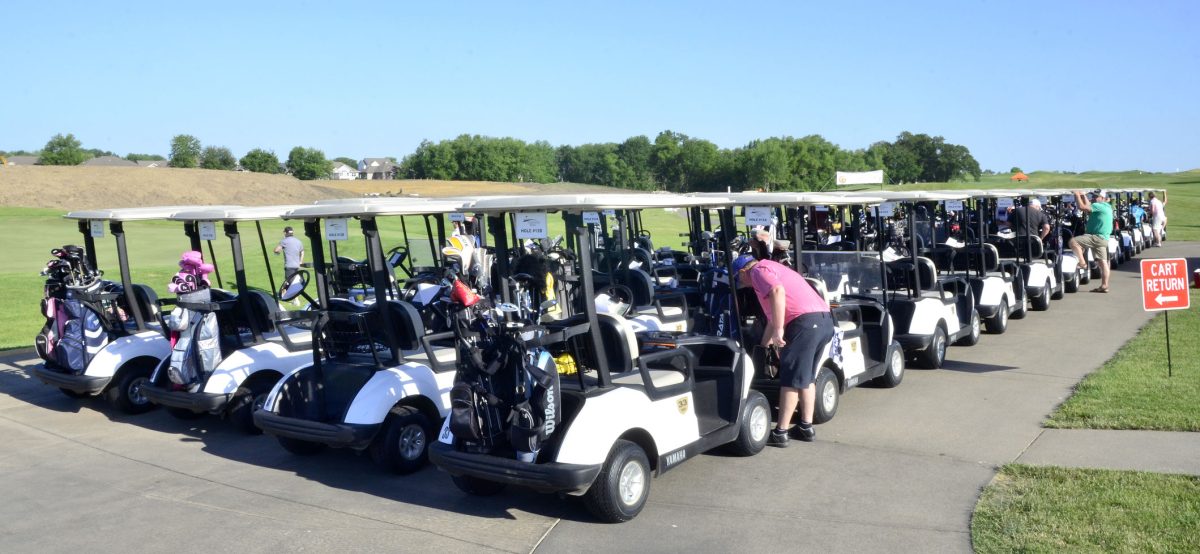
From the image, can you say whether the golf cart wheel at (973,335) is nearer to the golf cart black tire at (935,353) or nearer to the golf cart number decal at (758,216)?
the golf cart black tire at (935,353)

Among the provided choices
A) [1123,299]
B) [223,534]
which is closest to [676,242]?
[1123,299]

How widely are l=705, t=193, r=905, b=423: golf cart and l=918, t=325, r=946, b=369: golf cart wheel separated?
0.58 metres

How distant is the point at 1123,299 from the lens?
14562mm

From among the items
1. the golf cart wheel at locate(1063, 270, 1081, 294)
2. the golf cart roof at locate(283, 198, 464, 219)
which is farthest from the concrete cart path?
the golf cart wheel at locate(1063, 270, 1081, 294)

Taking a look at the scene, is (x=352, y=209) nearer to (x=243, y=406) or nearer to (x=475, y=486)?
(x=475, y=486)

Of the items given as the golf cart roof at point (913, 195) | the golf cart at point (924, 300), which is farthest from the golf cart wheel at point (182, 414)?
Result: the golf cart roof at point (913, 195)

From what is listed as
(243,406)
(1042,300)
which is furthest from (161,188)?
(243,406)

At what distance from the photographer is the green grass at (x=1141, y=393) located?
6.79m

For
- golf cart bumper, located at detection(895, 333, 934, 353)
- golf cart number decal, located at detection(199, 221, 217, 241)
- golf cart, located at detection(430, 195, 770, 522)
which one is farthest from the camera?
golf cart bumper, located at detection(895, 333, 934, 353)

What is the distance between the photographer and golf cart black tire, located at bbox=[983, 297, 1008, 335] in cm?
1148

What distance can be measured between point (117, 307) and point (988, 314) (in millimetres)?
9399

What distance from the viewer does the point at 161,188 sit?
165 feet

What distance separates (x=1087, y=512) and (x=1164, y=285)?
171 inches

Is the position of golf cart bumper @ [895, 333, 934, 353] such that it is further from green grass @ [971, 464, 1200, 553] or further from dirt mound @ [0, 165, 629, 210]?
dirt mound @ [0, 165, 629, 210]
